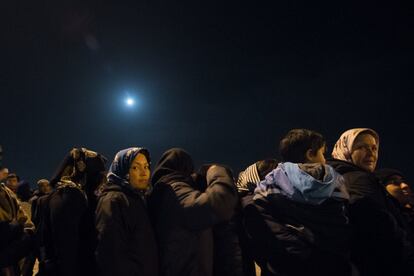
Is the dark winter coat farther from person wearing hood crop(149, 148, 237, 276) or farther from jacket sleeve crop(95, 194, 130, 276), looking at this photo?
person wearing hood crop(149, 148, 237, 276)

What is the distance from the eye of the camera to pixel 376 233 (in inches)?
109

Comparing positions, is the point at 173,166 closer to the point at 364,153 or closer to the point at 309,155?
the point at 309,155

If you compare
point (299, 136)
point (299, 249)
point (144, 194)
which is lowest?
point (299, 249)

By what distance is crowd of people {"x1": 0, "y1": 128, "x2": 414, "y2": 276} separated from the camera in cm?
272

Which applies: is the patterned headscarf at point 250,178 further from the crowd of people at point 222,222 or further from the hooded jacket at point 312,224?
the hooded jacket at point 312,224

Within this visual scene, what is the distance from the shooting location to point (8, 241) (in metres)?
3.41

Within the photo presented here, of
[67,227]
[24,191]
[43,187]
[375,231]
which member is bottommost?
[24,191]

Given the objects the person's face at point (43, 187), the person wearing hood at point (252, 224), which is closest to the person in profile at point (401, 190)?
→ the person wearing hood at point (252, 224)

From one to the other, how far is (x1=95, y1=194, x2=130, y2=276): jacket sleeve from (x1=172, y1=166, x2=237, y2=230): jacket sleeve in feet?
1.69

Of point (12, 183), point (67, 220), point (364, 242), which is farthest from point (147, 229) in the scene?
point (12, 183)

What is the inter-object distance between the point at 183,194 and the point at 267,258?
0.88 metres

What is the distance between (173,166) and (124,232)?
717mm

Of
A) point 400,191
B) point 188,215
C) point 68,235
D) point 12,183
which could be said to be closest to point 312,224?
point 188,215

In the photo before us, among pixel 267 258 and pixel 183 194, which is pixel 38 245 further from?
pixel 267 258
